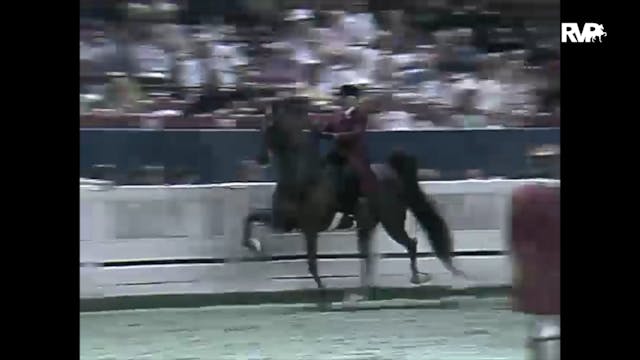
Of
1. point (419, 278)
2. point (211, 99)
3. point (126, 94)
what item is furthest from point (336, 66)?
point (419, 278)

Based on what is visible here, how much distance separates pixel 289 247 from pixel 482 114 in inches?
61.6

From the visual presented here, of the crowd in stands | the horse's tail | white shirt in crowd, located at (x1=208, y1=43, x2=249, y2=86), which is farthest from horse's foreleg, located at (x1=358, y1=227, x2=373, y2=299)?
white shirt in crowd, located at (x1=208, y1=43, x2=249, y2=86)

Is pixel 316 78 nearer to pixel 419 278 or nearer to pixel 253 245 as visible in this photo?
pixel 253 245

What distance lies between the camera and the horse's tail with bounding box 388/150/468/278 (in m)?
7.43

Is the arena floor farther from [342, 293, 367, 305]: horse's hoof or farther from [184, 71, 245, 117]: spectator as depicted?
[184, 71, 245, 117]: spectator
